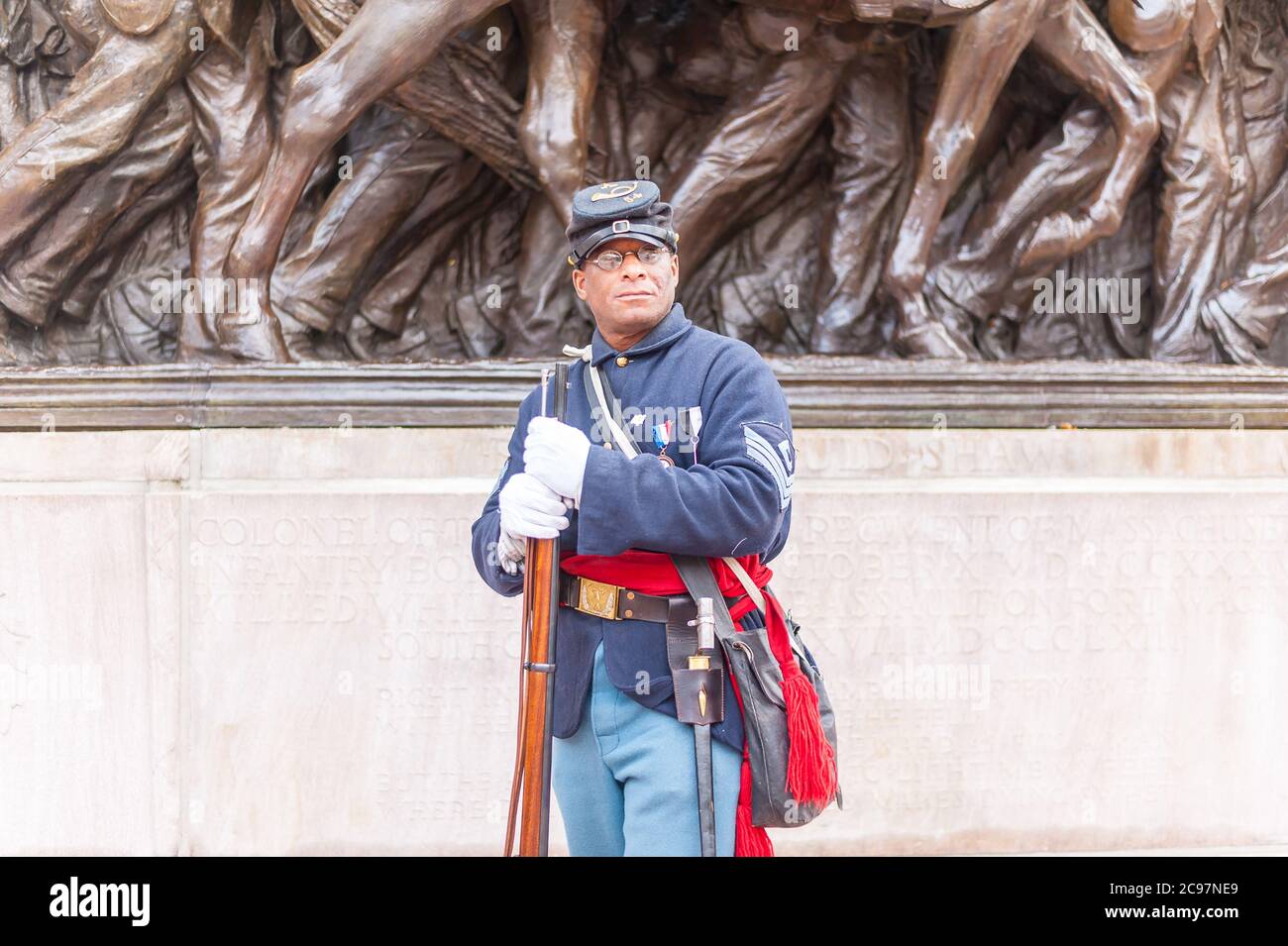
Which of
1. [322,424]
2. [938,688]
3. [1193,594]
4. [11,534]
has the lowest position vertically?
[938,688]

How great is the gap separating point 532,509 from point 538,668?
0.31m

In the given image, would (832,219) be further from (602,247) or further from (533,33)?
(602,247)

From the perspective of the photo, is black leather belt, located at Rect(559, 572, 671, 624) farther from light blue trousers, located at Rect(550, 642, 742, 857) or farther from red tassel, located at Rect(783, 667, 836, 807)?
red tassel, located at Rect(783, 667, 836, 807)

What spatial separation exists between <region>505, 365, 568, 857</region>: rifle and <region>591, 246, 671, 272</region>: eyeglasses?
21 centimetres

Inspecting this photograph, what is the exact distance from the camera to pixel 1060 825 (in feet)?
14.3

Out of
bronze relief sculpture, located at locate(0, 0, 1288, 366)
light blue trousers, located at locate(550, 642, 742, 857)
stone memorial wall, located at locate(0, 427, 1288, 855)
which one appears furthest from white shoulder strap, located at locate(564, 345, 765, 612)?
bronze relief sculpture, located at locate(0, 0, 1288, 366)

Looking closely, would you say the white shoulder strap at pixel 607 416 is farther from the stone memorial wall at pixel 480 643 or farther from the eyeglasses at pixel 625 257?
the stone memorial wall at pixel 480 643

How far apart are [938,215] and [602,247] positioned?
3042mm

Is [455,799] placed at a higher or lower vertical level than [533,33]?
lower

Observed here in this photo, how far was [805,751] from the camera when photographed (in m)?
2.17

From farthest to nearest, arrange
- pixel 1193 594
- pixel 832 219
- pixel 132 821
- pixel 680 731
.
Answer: pixel 832 219, pixel 1193 594, pixel 132 821, pixel 680 731

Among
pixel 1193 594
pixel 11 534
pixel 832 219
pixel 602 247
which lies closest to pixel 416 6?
pixel 832 219
